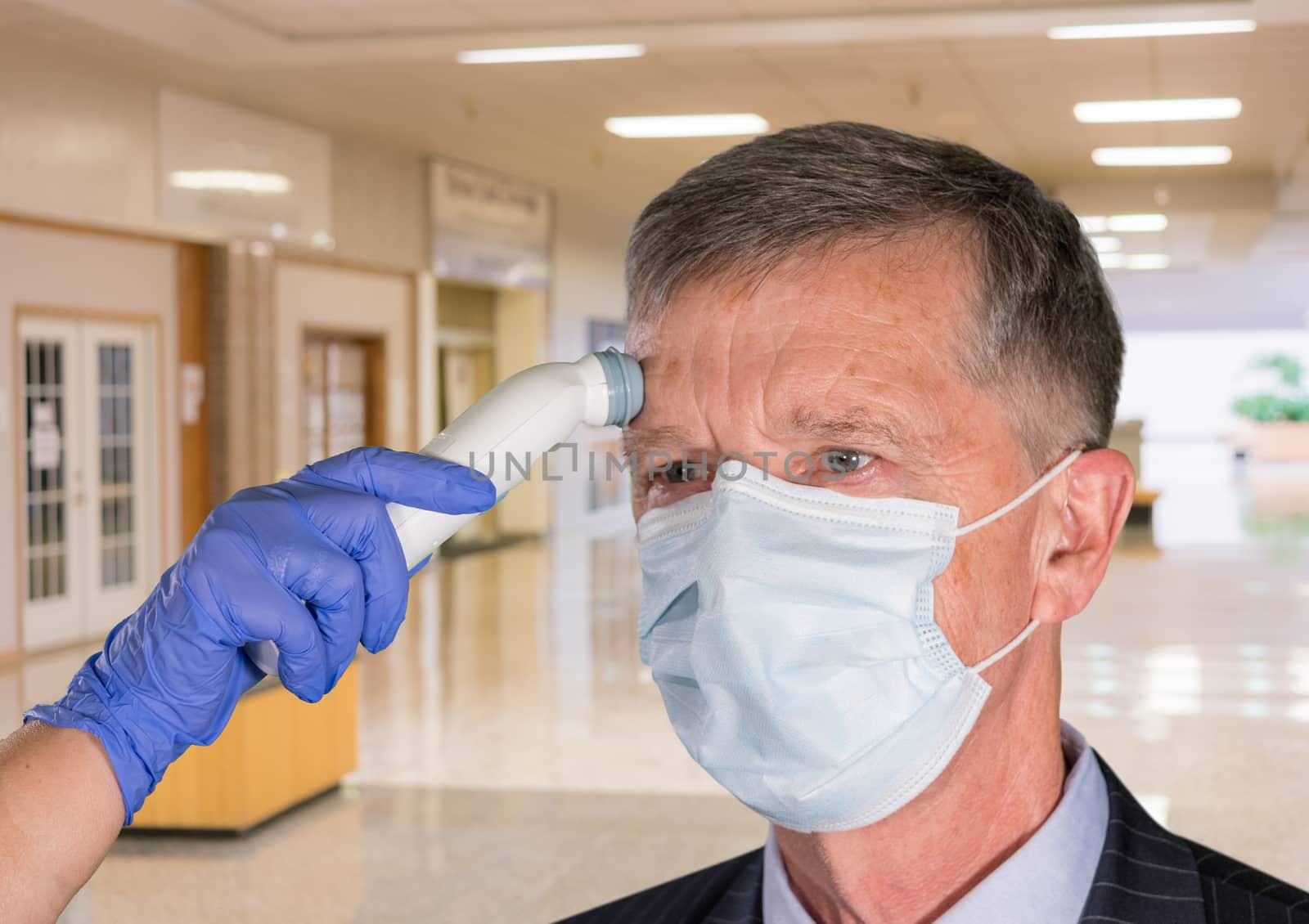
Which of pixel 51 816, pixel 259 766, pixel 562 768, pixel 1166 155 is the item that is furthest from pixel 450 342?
pixel 51 816

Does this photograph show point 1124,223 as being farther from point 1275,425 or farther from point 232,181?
point 1275,425

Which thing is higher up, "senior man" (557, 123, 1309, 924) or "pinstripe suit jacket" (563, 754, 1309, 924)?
"senior man" (557, 123, 1309, 924)

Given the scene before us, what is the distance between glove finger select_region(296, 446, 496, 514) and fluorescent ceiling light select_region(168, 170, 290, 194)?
9.21 m

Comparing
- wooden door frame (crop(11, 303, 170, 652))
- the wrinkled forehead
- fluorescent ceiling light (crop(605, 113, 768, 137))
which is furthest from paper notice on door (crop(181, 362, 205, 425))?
the wrinkled forehead

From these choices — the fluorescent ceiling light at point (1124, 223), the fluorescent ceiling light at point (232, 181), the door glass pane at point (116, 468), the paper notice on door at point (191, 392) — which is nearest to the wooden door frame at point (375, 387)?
the fluorescent ceiling light at point (232, 181)

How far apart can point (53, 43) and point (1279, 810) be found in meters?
8.01

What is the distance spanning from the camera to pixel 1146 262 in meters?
19.6

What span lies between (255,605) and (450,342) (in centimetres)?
1372

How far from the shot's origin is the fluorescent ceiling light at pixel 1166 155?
12.2 metres

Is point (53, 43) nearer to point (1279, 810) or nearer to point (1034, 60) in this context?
point (1034, 60)

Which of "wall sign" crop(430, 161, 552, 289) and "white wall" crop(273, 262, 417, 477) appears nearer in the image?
"white wall" crop(273, 262, 417, 477)

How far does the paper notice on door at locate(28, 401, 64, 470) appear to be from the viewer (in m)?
8.85

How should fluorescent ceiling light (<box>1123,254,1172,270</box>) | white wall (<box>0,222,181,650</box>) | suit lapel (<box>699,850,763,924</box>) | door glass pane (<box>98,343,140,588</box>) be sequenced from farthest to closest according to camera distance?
1. fluorescent ceiling light (<box>1123,254,1172,270</box>)
2. door glass pane (<box>98,343,140,588</box>)
3. white wall (<box>0,222,181,650</box>)
4. suit lapel (<box>699,850,763,924</box>)

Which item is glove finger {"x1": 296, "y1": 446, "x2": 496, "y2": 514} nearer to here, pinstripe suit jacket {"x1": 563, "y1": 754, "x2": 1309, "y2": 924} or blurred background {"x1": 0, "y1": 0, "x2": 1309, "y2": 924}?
pinstripe suit jacket {"x1": 563, "y1": 754, "x2": 1309, "y2": 924}
